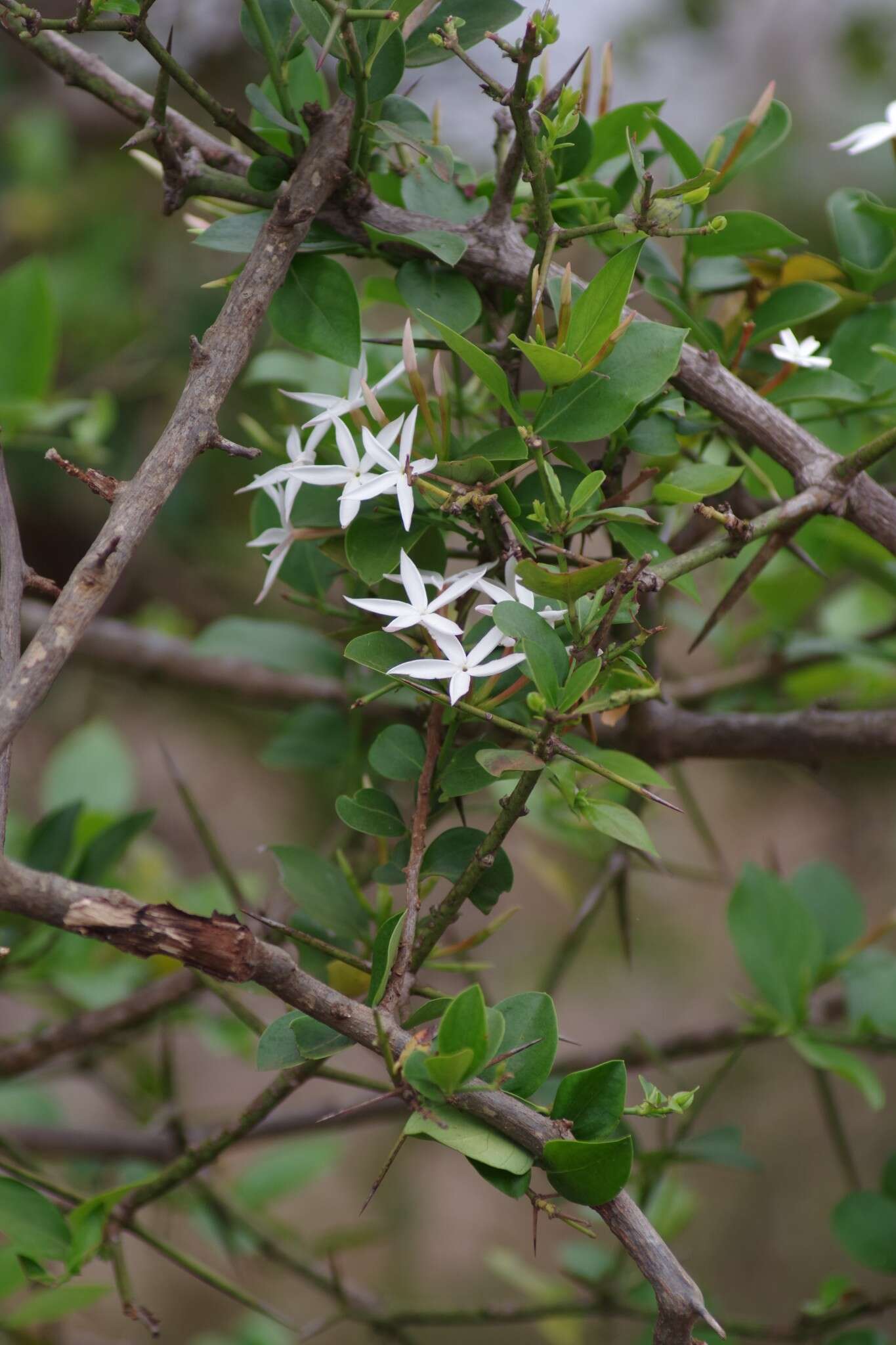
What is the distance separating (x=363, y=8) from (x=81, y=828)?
479mm

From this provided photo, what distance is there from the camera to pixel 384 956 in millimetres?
271

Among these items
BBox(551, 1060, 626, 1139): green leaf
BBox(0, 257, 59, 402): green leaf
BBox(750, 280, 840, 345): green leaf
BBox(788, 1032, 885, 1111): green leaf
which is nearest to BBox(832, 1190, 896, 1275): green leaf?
BBox(788, 1032, 885, 1111): green leaf

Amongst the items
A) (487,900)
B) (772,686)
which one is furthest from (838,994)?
(487,900)

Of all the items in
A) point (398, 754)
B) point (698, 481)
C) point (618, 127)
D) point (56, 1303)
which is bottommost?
point (56, 1303)

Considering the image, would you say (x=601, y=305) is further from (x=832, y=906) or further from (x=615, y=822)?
(x=832, y=906)

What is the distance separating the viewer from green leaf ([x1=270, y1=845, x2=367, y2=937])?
0.37 m

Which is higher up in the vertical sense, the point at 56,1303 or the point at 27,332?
the point at 27,332

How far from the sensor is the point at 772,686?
0.70 m

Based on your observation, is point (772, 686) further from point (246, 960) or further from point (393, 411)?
point (246, 960)

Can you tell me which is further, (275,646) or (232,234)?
(275,646)

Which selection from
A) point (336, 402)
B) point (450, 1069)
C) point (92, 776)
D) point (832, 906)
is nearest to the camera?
point (450, 1069)

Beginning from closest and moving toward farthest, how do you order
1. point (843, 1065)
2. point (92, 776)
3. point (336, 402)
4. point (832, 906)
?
point (336, 402), point (843, 1065), point (832, 906), point (92, 776)

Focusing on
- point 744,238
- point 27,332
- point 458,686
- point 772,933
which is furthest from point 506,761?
point 27,332

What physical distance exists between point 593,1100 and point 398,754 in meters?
0.11
